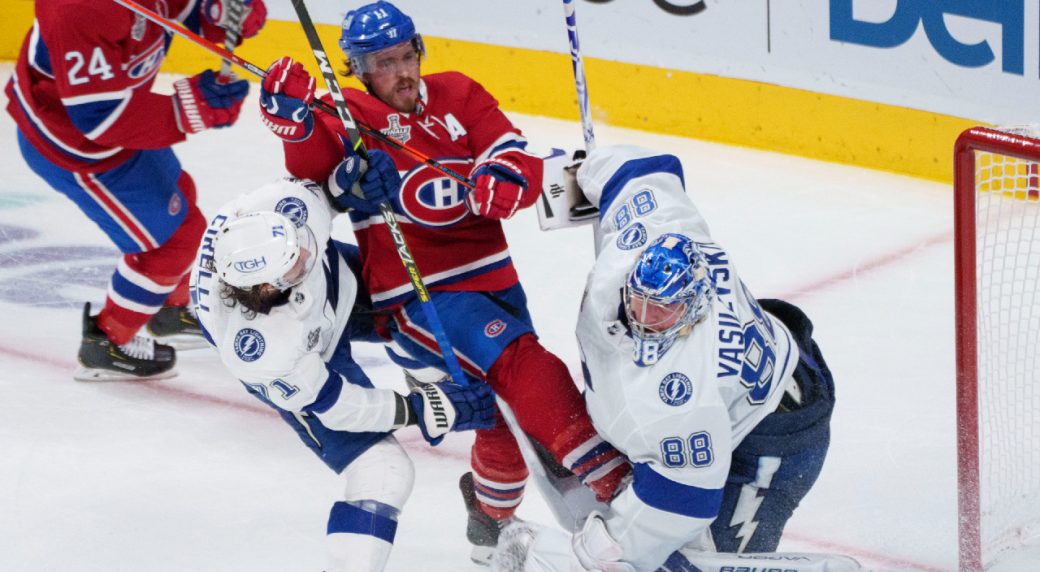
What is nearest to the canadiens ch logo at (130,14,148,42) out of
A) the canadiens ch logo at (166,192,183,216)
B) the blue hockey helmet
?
the canadiens ch logo at (166,192,183,216)

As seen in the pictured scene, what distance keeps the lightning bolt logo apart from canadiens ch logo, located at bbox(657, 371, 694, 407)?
12.8 inches

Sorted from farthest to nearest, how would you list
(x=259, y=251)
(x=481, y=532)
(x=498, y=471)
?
(x=481, y=532) < (x=498, y=471) < (x=259, y=251)

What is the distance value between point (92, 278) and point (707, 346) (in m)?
2.79

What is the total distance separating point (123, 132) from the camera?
381cm

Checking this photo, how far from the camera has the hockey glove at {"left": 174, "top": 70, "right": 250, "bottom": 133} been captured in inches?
148

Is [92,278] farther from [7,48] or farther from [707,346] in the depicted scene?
[707,346]

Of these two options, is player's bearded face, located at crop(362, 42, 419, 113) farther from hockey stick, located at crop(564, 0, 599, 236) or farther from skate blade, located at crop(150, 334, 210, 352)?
skate blade, located at crop(150, 334, 210, 352)

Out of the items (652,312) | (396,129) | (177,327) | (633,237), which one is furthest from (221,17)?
(652,312)

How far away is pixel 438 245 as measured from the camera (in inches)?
123

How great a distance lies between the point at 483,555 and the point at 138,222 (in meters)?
1.41

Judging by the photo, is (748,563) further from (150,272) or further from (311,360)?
(150,272)

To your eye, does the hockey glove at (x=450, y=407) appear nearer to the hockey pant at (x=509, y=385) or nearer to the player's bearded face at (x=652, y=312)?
the hockey pant at (x=509, y=385)

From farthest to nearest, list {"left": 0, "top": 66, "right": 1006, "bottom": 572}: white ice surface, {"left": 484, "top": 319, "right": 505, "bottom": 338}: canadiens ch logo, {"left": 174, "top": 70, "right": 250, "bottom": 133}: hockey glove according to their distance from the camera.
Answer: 1. {"left": 174, "top": 70, "right": 250, "bottom": 133}: hockey glove
2. {"left": 0, "top": 66, "right": 1006, "bottom": 572}: white ice surface
3. {"left": 484, "top": 319, "right": 505, "bottom": 338}: canadiens ch logo

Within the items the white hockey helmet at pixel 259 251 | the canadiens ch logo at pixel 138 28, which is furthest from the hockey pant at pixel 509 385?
the canadiens ch logo at pixel 138 28
